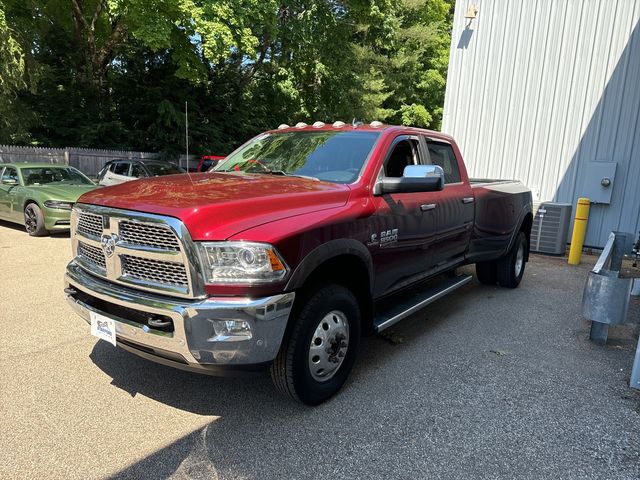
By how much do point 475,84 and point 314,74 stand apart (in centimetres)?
1501

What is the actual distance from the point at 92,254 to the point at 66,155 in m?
17.3

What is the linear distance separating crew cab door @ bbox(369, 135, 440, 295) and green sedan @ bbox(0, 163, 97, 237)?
7443 millimetres

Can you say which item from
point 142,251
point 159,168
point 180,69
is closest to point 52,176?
point 159,168

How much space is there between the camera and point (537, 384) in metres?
3.97

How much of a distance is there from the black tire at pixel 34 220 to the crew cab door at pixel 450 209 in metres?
7.91

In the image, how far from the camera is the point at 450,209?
506cm

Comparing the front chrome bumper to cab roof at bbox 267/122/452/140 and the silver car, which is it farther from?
the silver car

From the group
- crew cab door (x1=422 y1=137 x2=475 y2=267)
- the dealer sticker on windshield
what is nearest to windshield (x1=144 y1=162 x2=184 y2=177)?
crew cab door (x1=422 y1=137 x2=475 y2=267)

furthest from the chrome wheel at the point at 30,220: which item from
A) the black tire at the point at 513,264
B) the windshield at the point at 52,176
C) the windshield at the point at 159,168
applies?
the black tire at the point at 513,264

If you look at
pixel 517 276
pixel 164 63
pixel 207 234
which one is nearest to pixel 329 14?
pixel 164 63

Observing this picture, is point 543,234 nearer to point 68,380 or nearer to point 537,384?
point 537,384

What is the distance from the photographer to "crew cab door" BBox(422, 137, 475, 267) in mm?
4887

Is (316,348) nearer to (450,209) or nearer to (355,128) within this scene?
(355,128)

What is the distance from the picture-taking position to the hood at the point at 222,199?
282 centimetres
